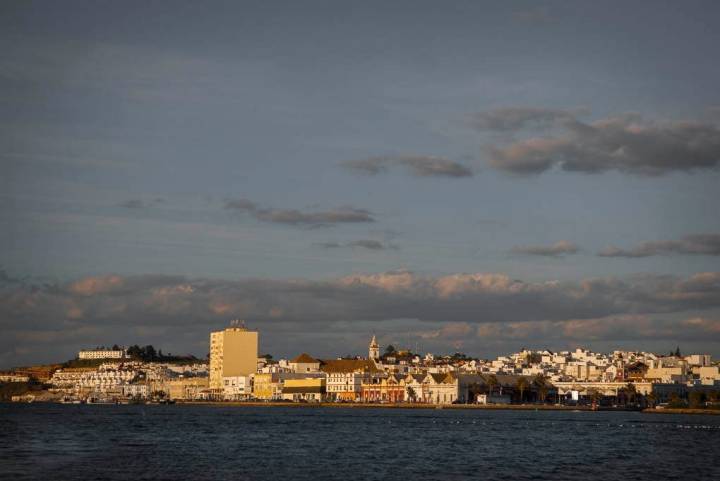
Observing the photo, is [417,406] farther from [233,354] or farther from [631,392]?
[233,354]

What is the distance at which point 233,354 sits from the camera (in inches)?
7283

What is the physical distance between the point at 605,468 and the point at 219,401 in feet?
450

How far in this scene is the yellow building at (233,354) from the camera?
184 m

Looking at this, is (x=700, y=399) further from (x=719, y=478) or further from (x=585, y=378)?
(x=719, y=478)

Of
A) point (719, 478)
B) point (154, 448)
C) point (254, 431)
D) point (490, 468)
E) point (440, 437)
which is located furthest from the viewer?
point (254, 431)

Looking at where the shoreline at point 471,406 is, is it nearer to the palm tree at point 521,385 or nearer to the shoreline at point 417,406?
the shoreline at point 417,406

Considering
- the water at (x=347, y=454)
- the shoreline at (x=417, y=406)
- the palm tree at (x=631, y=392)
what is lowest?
the shoreline at (x=417, y=406)

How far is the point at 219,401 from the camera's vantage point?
17512cm

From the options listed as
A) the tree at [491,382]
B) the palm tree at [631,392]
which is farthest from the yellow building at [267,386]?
the palm tree at [631,392]

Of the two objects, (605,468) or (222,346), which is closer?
(605,468)

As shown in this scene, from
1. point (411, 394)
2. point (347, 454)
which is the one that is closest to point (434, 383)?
point (411, 394)

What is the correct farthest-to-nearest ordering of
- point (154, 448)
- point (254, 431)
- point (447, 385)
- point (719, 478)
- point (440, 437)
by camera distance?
point (447, 385)
point (254, 431)
point (440, 437)
point (154, 448)
point (719, 478)

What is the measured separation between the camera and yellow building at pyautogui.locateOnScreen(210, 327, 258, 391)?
7239 inches

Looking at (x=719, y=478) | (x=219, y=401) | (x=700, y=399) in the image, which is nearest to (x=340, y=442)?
(x=719, y=478)
